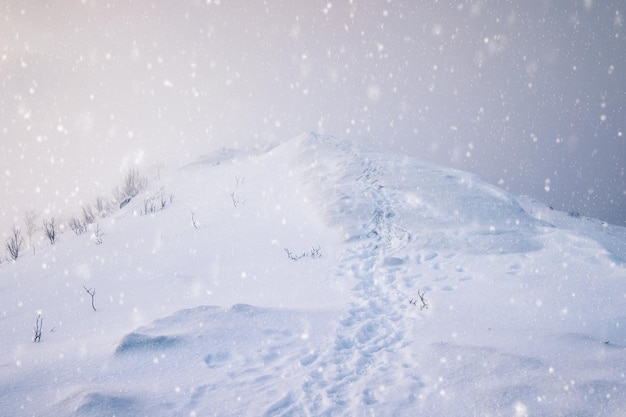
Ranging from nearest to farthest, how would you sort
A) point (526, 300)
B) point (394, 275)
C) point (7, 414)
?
point (7, 414), point (526, 300), point (394, 275)

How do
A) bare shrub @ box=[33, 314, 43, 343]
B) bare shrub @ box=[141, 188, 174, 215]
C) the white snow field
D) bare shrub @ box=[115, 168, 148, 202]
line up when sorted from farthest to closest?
bare shrub @ box=[115, 168, 148, 202], bare shrub @ box=[141, 188, 174, 215], bare shrub @ box=[33, 314, 43, 343], the white snow field

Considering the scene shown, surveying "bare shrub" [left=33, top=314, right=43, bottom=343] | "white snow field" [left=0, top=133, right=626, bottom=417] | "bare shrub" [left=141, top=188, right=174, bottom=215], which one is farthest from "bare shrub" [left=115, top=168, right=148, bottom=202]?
"bare shrub" [left=33, top=314, right=43, bottom=343]

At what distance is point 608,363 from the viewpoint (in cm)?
273

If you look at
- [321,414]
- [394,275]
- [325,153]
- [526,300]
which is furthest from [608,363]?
[325,153]

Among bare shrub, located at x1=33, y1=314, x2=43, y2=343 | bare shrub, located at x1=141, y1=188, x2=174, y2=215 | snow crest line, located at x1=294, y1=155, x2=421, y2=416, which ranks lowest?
snow crest line, located at x1=294, y1=155, x2=421, y2=416

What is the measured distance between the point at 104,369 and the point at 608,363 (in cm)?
415

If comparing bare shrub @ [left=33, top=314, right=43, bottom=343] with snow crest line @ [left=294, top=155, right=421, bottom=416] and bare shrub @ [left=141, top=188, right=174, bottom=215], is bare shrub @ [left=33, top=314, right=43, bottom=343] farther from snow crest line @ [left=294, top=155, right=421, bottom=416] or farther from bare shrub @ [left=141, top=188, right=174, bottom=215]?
bare shrub @ [left=141, top=188, right=174, bottom=215]

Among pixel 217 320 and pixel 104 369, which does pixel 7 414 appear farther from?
pixel 217 320

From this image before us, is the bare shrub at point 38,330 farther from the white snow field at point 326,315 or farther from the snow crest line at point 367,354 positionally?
the snow crest line at point 367,354

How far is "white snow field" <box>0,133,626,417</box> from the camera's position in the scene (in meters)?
2.61

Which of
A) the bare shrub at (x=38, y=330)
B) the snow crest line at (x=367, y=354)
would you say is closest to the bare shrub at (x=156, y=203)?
the bare shrub at (x=38, y=330)

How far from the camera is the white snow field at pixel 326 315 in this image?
261 centimetres

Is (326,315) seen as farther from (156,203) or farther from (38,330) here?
(156,203)

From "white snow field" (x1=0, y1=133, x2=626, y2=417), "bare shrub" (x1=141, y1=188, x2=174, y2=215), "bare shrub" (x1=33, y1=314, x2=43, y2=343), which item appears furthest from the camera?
"bare shrub" (x1=141, y1=188, x2=174, y2=215)
